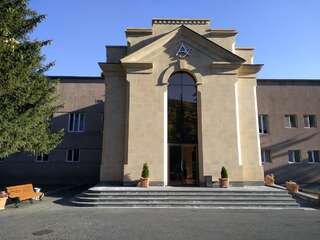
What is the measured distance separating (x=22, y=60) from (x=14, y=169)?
54.6ft

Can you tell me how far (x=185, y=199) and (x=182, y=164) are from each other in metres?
4.61

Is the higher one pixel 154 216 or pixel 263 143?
pixel 263 143

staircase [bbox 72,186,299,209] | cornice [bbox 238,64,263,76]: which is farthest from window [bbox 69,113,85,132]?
cornice [bbox 238,64,263,76]

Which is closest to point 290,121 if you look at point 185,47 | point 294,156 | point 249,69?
point 294,156

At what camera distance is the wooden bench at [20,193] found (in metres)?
13.6

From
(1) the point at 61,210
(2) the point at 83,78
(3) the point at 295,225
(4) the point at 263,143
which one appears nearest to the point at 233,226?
(3) the point at 295,225

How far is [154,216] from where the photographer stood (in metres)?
11.3

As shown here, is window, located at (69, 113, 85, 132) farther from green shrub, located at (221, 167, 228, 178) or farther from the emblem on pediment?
green shrub, located at (221, 167, 228, 178)

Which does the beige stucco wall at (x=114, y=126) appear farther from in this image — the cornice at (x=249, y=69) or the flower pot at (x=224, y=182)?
the cornice at (x=249, y=69)

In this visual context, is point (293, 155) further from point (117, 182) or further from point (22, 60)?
point (22, 60)

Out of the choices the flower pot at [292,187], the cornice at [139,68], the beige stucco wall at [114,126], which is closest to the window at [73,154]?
the beige stucco wall at [114,126]

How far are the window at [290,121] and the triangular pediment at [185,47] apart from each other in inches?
432

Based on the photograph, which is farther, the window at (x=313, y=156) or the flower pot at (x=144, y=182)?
the window at (x=313, y=156)

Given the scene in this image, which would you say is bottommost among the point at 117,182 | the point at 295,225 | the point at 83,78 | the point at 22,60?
the point at 295,225
